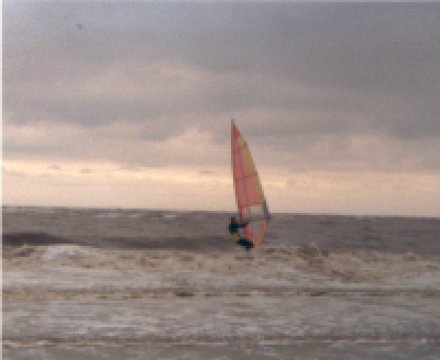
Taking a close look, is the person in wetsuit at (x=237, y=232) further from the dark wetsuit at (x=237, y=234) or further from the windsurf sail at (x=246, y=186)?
the windsurf sail at (x=246, y=186)

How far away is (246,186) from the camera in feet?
52.5

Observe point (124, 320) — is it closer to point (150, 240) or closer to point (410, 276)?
point (410, 276)

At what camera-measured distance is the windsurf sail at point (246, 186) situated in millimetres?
15500

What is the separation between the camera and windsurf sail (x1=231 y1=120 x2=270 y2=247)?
15.5 m

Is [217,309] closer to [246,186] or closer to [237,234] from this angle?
[246,186]

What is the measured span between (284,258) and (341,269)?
8.94 feet

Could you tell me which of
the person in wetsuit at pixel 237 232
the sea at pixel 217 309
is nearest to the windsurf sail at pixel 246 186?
the person in wetsuit at pixel 237 232

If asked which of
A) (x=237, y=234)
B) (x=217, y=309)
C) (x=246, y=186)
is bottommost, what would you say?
(x=217, y=309)

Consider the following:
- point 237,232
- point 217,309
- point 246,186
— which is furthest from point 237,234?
point 217,309

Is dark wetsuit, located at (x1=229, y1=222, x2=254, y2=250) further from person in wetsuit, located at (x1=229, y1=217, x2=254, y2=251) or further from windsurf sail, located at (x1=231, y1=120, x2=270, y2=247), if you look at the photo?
windsurf sail, located at (x1=231, y1=120, x2=270, y2=247)

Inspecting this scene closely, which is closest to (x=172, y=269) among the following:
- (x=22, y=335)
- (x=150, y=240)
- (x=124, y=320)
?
(x=124, y=320)

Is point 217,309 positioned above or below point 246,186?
below

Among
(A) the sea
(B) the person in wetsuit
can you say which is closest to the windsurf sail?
(B) the person in wetsuit

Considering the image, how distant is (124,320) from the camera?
24.0ft
